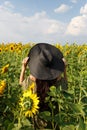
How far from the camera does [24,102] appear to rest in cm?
203

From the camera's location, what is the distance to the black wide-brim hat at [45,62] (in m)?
2.92

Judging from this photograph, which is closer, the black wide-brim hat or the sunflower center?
the sunflower center

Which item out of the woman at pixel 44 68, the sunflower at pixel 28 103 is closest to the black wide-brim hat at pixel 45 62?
the woman at pixel 44 68

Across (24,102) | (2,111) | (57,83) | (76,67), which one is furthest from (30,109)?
(76,67)

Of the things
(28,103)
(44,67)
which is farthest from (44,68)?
(28,103)

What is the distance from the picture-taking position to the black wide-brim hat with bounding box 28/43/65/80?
2.92m

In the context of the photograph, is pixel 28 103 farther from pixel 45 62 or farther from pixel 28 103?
pixel 45 62

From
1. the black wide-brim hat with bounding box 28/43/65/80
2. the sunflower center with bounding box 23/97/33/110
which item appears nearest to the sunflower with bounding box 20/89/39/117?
the sunflower center with bounding box 23/97/33/110

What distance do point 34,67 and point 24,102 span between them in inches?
37.9

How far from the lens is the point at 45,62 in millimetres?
2975

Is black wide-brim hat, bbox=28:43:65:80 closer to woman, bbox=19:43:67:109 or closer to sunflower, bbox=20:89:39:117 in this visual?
woman, bbox=19:43:67:109

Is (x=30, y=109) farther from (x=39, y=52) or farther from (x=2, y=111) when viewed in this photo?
(x=39, y=52)

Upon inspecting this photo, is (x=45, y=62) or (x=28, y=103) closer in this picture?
(x=28, y=103)

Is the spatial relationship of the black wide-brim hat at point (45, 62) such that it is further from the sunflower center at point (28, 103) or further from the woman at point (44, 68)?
the sunflower center at point (28, 103)
